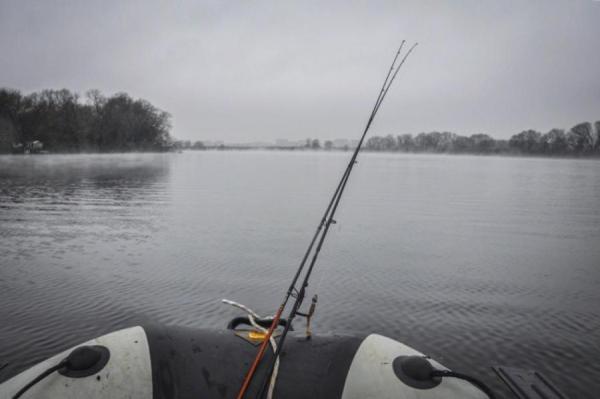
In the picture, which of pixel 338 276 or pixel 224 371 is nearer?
pixel 224 371

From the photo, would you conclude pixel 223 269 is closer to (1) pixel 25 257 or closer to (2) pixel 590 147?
(1) pixel 25 257

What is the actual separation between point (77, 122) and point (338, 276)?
100844mm

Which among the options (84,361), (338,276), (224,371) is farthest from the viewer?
(338,276)

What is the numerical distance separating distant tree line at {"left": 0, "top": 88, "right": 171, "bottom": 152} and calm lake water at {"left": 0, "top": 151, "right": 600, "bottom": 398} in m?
81.0

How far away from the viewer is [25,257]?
865 centimetres

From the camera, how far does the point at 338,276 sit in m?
8.16

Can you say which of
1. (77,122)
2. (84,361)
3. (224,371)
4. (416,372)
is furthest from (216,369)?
(77,122)

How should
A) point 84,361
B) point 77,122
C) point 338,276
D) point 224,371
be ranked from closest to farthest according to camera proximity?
point 84,361 → point 224,371 → point 338,276 → point 77,122

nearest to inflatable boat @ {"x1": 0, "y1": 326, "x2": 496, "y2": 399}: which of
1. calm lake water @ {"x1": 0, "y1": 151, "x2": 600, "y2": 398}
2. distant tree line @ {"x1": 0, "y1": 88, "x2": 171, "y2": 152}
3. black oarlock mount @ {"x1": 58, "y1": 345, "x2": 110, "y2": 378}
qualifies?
black oarlock mount @ {"x1": 58, "y1": 345, "x2": 110, "y2": 378}

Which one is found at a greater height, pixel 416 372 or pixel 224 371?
pixel 416 372

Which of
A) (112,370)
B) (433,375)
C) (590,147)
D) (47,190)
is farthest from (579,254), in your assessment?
(590,147)

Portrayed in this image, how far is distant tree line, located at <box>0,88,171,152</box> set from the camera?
82.1 metres

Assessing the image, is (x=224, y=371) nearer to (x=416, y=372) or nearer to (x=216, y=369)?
(x=216, y=369)

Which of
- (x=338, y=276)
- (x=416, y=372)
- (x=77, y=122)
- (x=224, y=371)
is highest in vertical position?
(x=77, y=122)
